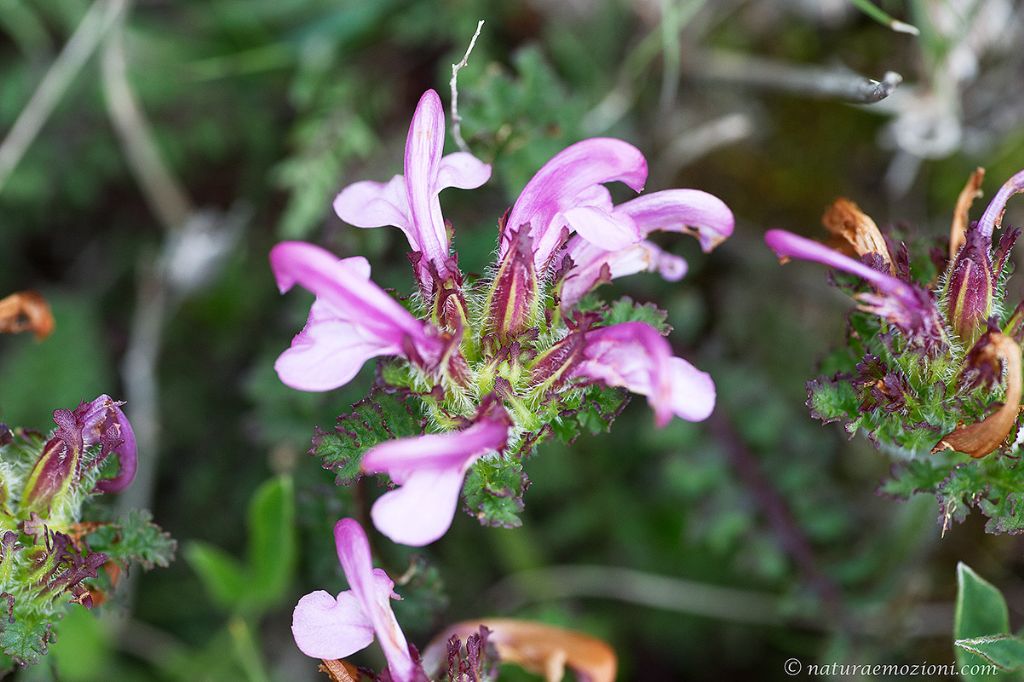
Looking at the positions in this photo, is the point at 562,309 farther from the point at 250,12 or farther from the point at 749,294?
the point at 250,12

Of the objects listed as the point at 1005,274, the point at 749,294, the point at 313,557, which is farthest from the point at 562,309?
the point at 749,294

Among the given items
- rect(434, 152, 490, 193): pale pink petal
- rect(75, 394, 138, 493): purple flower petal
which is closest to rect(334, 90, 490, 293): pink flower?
rect(434, 152, 490, 193): pale pink petal

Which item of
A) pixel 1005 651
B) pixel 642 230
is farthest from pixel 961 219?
pixel 1005 651

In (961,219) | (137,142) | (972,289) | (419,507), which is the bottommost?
(419,507)

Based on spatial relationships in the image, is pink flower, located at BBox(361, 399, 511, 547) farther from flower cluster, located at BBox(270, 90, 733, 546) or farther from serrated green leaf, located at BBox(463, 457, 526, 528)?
serrated green leaf, located at BBox(463, 457, 526, 528)

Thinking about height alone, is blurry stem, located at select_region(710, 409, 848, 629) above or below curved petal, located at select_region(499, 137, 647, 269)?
above

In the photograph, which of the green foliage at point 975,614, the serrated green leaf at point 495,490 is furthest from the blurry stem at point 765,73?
the serrated green leaf at point 495,490

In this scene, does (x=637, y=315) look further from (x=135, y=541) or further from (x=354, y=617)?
(x=135, y=541)
